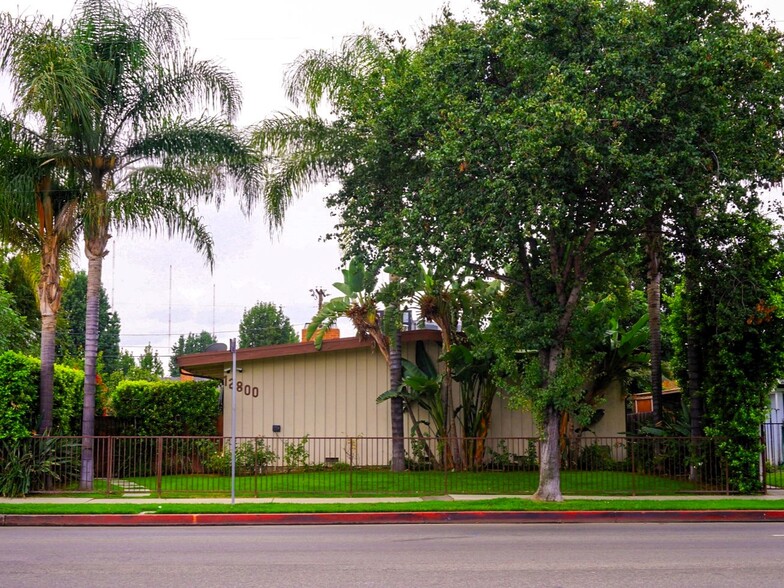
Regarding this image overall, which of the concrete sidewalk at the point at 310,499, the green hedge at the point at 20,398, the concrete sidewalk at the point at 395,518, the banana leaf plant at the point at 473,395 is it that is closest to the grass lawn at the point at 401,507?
the concrete sidewalk at the point at 395,518

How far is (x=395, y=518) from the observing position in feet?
57.1

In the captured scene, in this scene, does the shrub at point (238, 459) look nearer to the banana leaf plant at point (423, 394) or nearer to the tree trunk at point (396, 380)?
the tree trunk at point (396, 380)

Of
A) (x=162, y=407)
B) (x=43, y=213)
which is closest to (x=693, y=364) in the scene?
(x=162, y=407)

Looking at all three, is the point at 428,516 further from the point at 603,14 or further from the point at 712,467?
the point at 603,14

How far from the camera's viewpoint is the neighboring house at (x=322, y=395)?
27641mm

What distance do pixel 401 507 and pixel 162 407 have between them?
1081cm

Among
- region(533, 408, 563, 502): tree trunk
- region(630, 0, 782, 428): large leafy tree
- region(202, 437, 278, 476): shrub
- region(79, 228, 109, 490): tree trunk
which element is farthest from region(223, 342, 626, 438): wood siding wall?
region(630, 0, 782, 428): large leafy tree

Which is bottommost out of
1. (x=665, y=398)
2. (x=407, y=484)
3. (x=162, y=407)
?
(x=407, y=484)

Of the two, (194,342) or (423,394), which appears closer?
(423,394)

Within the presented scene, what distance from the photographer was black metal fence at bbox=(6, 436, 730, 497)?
68.6 feet

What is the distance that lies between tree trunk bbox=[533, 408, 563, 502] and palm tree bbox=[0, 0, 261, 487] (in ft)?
30.9

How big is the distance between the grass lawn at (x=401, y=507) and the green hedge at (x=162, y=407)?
769cm

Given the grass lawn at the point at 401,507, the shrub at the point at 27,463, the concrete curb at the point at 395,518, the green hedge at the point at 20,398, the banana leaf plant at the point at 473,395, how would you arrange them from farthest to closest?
the banana leaf plant at the point at 473,395 < the green hedge at the point at 20,398 < the shrub at the point at 27,463 < the grass lawn at the point at 401,507 < the concrete curb at the point at 395,518

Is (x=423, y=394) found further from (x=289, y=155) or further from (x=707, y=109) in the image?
(x=707, y=109)
